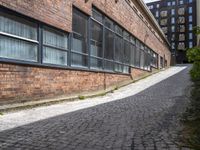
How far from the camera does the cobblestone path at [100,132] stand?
6.06m

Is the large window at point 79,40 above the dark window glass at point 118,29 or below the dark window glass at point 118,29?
below

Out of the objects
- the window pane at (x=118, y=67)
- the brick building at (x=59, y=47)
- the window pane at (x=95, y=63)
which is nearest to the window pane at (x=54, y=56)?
the brick building at (x=59, y=47)

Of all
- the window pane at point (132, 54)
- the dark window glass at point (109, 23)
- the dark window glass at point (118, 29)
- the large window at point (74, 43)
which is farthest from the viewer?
the window pane at point (132, 54)

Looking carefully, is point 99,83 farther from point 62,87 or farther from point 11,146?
point 11,146

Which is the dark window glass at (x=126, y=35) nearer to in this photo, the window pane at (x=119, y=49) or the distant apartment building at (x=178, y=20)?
the window pane at (x=119, y=49)

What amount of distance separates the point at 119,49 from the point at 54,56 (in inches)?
370

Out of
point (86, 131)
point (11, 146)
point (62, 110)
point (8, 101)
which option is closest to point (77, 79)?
point (62, 110)

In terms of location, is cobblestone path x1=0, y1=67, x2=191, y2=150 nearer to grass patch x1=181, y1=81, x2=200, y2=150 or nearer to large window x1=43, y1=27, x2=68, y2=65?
grass patch x1=181, y1=81, x2=200, y2=150

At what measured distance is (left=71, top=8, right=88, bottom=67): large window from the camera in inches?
566

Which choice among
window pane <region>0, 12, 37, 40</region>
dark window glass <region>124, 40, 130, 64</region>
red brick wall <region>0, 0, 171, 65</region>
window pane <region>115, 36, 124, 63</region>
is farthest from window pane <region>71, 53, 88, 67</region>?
dark window glass <region>124, 40, 130, 64</region>

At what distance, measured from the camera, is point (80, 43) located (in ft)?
49.3

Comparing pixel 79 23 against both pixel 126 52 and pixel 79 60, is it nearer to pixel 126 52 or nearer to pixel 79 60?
pixel 79 60

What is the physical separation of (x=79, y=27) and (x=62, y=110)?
5327 mm

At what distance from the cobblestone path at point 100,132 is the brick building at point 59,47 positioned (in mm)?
1982
